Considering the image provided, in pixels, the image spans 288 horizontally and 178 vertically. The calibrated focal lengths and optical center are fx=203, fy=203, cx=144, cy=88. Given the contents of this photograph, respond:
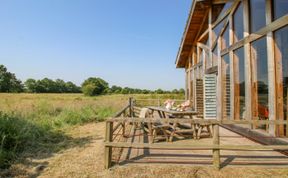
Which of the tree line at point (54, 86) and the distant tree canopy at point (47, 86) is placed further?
the distant tree canopy at point (47, 86)

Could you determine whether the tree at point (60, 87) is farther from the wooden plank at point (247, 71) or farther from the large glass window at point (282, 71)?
the large glass window at point (282, 71)

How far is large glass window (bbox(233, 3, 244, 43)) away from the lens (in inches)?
229

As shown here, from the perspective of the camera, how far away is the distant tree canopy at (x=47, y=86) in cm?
5812

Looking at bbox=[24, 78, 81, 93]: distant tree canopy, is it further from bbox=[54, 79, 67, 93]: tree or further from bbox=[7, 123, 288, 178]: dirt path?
bbox=[7, 123, 288, 178]: dirt path

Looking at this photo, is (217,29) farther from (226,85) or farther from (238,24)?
(226,85)

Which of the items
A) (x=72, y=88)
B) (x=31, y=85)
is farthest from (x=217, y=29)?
(x=72, y=88)

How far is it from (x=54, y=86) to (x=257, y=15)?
210 feet

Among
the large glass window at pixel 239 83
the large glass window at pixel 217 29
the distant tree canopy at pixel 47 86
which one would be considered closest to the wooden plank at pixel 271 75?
the large glass window at pixel 239 83

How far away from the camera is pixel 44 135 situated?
6336 mm

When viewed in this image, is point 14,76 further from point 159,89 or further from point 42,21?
point 42,21

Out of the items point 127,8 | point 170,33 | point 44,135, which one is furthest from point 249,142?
point 170,33

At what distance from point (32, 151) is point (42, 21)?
25.6 ft

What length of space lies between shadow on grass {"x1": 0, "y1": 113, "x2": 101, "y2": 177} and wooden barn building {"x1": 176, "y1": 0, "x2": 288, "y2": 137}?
174 inches

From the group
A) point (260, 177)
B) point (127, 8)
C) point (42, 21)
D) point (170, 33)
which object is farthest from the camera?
point (170, 33)
